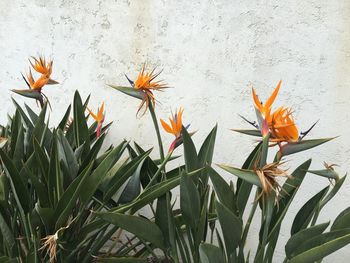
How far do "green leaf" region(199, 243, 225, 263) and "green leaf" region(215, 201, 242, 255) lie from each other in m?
0.05

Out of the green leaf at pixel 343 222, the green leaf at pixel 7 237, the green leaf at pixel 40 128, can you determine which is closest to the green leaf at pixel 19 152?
the green leaf at pixel 40 128

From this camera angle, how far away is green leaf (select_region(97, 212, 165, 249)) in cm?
96

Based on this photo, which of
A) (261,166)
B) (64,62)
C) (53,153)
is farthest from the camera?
(64,62)

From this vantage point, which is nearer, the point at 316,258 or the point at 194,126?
the point at 316,258

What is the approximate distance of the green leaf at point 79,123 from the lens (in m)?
1.31

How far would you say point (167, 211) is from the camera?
3.52ft

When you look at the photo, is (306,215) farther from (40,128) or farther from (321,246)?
(40,128)

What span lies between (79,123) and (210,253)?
597 millimetres

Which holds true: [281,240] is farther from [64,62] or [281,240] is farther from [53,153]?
[64,62]

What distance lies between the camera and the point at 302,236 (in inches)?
38.2

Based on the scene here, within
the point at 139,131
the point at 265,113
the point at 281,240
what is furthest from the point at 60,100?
the point at 265,113

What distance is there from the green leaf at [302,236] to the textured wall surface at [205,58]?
53 cm

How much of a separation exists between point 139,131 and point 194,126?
0.71 ft

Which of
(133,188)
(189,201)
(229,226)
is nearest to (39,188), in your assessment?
(133,188)
